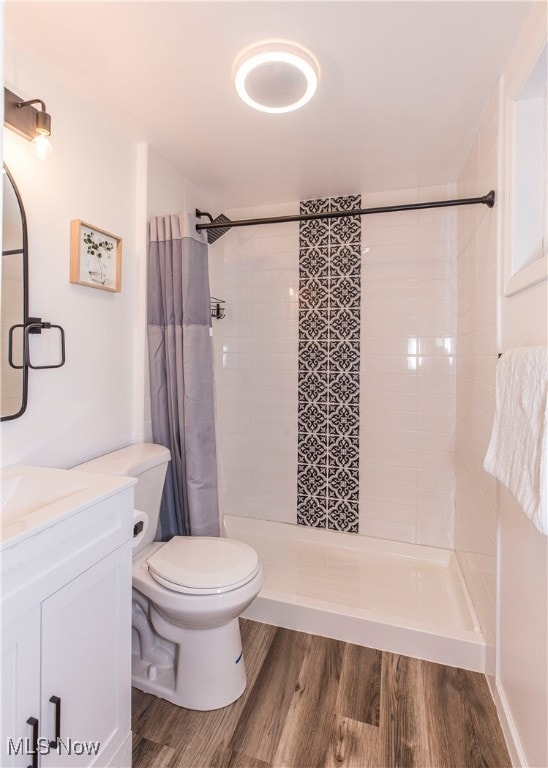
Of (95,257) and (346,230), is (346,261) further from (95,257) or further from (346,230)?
(95,257)

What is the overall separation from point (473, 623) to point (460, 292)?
166cm

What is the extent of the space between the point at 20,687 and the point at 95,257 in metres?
1.45

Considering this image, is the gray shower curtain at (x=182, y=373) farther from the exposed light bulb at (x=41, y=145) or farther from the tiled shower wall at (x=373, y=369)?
the tiled shower wall at (x=373, y=369)

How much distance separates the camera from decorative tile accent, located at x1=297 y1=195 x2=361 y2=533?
8.20ft

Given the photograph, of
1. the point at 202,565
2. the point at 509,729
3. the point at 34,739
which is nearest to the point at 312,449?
the point at 202,565

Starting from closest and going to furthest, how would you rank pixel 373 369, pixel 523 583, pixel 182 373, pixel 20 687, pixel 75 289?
pixel 20 687 < pixel 523 583 < pixel 75 289 < pixel 182 373 < pixel 373 369

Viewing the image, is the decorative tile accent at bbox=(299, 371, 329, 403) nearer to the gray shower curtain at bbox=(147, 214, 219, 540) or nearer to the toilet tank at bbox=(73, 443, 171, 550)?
the gray shower curtain at bbox=(147, 214, 219, 540)

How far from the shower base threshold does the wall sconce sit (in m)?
2.02

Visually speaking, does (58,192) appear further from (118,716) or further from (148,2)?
(118,716)

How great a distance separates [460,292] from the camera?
7.30 ft

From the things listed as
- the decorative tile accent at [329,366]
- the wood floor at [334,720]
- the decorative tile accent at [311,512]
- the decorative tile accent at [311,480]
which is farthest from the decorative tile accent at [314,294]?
the wood floor at [334,720]

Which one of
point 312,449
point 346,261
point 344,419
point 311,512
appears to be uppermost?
point 346,261

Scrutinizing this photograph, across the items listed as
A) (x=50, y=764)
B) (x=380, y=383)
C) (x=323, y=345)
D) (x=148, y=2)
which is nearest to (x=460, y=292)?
(x=380, y=383)

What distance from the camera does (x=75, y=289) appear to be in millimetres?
1593
